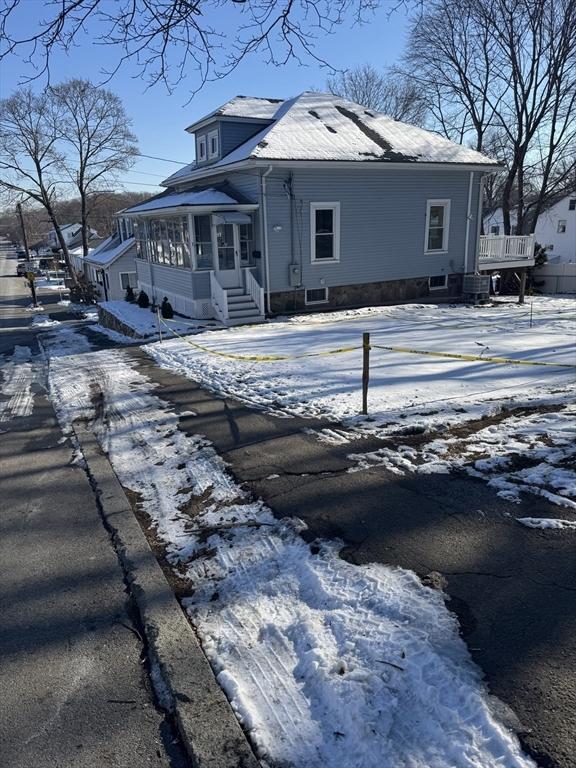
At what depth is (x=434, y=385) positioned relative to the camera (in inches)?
313

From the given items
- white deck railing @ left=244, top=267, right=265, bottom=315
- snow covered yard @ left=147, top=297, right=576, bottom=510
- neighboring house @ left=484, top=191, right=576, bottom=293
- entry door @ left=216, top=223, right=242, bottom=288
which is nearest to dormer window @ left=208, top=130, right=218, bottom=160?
entry door @ left=216, top=223, right=242, bottom=288

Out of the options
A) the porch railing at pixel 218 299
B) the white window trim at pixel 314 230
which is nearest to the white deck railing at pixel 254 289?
the porch railing at pixel 218 299

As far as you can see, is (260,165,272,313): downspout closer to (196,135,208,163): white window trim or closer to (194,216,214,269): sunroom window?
(194,216,214,269): sunroom window

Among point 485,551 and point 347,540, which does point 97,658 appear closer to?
point 347,540

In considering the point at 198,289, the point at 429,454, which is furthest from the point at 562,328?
the point at 198,289

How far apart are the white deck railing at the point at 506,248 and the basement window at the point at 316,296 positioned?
7.61 m

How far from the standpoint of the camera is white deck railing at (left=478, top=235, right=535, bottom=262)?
71.4 feet

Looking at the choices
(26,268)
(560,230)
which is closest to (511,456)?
(560,230)

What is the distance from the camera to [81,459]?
644cm

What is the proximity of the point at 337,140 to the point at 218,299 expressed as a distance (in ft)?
22.2

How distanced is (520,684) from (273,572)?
1715 millimetres

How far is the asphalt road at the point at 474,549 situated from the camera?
2.62 meters

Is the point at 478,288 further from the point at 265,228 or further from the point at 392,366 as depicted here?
the point at 392,366

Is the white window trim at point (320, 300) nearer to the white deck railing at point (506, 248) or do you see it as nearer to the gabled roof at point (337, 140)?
the gabled roof at point (337, 140)
